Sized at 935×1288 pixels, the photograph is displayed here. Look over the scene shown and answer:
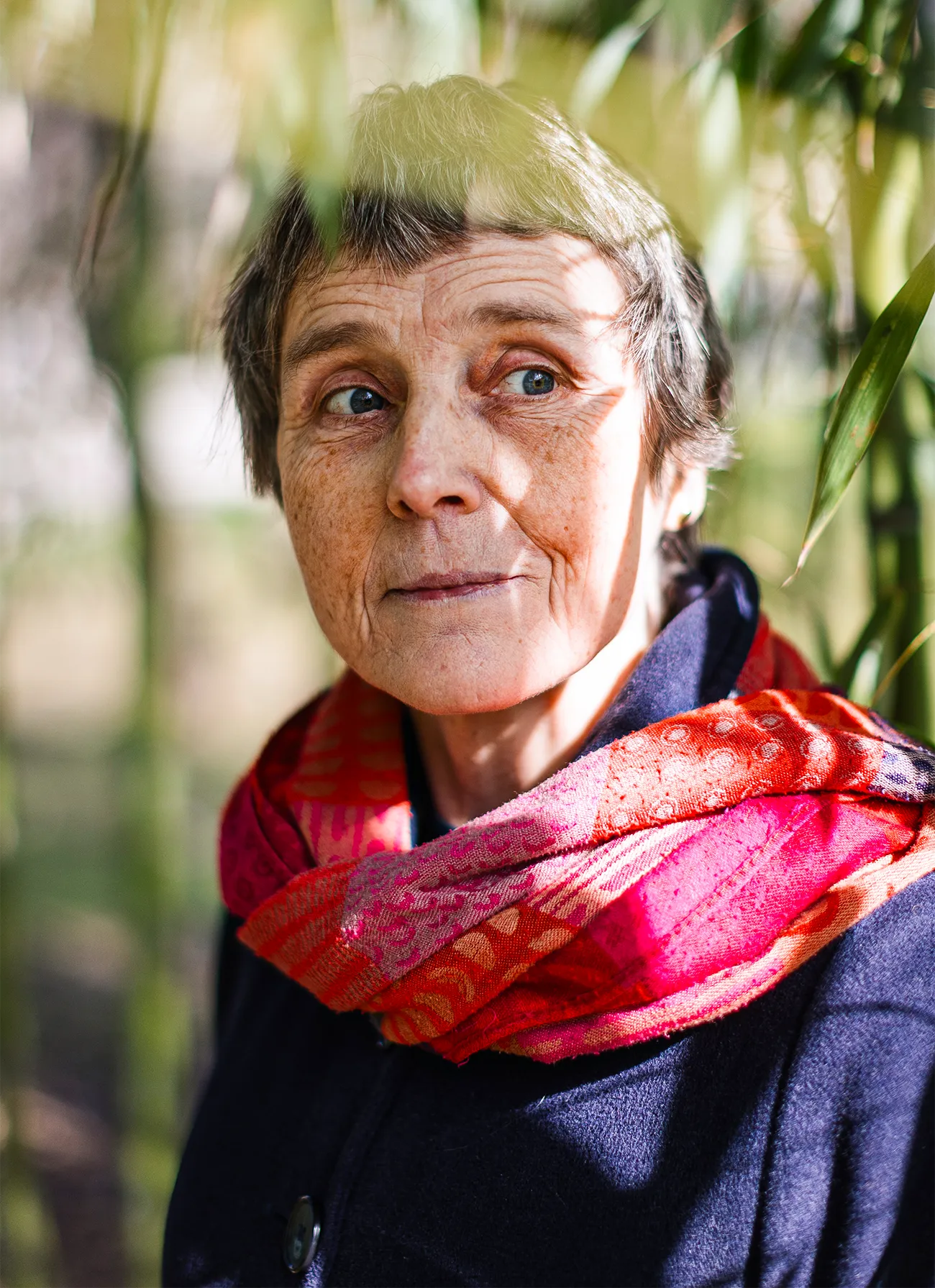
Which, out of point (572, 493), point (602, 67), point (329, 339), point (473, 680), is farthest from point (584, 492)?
point (602, 67)

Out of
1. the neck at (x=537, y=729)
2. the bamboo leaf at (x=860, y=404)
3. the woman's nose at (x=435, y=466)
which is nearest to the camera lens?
the bamboo leaf at (x=860, y=404)

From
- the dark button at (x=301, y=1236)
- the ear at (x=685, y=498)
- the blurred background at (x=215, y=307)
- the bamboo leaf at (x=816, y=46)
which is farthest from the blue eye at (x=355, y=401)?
the dark button at (x=301, y=1236)

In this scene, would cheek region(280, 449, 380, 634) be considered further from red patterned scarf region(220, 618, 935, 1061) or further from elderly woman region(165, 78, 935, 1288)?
red patterned scarf region(220, 618, 935, 1061)

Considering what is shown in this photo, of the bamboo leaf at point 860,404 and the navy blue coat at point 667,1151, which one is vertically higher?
the bamboo leaf at point 860,404

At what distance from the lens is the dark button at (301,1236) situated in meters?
1.17

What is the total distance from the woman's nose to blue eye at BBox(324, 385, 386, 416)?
106 millimetres

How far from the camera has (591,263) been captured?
46.2 inches

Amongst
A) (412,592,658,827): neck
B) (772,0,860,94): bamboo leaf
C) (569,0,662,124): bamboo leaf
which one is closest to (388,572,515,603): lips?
(412,592,658,827): neck

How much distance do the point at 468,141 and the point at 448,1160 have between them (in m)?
1.11

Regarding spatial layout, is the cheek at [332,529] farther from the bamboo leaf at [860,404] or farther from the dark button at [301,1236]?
the dark button at [301,1236]

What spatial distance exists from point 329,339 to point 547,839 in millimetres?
615

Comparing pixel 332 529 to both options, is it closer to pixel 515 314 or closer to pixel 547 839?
pixel 515 314

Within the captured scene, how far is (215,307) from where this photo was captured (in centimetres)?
161

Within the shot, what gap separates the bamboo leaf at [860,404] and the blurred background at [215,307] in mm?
425
